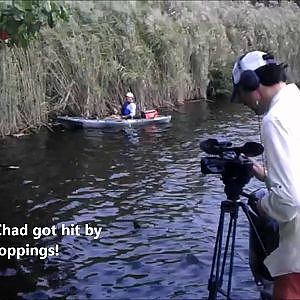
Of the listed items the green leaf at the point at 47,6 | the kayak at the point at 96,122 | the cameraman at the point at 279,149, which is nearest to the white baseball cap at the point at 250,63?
Answer: the cameraman at the point at 279,149

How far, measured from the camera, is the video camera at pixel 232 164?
3.94m

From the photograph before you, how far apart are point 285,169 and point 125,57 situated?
15152mm

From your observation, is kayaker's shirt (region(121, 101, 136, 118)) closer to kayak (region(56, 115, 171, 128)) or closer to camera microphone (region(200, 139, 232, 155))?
kayak (region(56, 115, 171, 128))

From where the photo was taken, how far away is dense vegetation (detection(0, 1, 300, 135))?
1520cm

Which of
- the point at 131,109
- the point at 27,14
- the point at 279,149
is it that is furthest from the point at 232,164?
the point at 131,109

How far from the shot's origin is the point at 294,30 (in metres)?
26.1

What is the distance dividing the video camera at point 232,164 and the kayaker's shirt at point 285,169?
1.41ft

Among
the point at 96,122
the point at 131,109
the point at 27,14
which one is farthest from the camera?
the point at 131,109

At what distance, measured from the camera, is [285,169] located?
338 cm

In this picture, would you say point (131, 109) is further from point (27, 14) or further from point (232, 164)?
point (232, 164)

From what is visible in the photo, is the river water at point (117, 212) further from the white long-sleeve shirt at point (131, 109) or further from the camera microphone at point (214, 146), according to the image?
the camera microphone at point (214, 146)

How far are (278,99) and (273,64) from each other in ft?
0.80

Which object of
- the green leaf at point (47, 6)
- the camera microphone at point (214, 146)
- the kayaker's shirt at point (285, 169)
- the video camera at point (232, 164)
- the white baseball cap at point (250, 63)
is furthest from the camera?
the green leaf at point (47, 6)

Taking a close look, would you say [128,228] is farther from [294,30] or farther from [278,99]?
[294,30]
